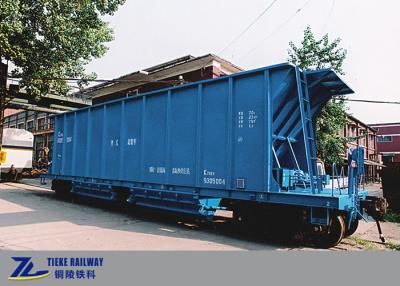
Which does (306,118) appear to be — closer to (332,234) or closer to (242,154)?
(242,154)

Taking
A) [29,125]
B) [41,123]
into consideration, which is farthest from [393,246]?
[29,125]

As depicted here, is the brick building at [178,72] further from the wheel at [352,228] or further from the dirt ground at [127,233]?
the wheel at [352,228]

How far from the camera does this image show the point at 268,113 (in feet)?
23.3

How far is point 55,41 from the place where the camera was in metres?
16.6

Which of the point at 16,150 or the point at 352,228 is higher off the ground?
the point at 16,150

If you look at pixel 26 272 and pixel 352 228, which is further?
pixel 352 228

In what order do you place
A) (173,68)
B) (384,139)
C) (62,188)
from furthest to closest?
(384,139), (173,68), (62,188)

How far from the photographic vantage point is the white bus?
20.9 metres

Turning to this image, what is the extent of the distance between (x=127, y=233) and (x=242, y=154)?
3473 millimetres

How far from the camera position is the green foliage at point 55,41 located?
52.2ft

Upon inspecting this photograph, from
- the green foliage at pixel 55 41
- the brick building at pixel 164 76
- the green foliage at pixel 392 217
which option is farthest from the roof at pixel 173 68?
the green foliage at pixel 392 217

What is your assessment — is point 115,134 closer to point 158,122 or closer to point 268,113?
point 158,122

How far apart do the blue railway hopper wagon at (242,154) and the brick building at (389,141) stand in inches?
1965

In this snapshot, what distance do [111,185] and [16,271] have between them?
6.05 meters
